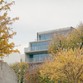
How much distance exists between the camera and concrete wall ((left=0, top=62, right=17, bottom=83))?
85.2ft

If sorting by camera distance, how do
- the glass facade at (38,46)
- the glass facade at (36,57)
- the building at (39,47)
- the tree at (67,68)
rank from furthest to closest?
the glass facade at (38,46), the building at (39,47), the glass facade at (36,57), the tree at (67,68)

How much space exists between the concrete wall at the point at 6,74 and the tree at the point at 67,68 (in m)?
16.7

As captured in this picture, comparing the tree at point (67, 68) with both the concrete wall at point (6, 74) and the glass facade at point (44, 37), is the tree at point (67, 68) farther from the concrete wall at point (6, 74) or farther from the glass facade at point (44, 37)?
the glass facade at point (44, 37)

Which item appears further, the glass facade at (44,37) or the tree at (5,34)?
the glass facade at (44,37)

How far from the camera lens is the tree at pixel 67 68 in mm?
43938

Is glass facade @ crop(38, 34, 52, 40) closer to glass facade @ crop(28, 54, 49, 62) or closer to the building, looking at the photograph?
the building

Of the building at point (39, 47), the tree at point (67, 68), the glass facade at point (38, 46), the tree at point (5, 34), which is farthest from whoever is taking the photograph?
the glass facade at point (38, 46)

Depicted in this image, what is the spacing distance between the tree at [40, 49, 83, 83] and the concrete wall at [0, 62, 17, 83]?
54.7 ft

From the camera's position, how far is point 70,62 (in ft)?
146

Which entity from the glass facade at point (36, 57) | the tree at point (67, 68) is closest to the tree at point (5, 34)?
the tree at point (67, 68)

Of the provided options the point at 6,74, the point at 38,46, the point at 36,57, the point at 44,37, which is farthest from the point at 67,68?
the point at 44,37

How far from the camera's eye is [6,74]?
26719 millimetres

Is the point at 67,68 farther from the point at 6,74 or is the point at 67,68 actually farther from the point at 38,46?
the point at 38,46

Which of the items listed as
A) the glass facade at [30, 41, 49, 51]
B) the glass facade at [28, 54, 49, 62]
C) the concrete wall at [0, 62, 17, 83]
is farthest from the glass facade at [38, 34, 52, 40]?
the concrete wall at [0, 62, 17, 83]
